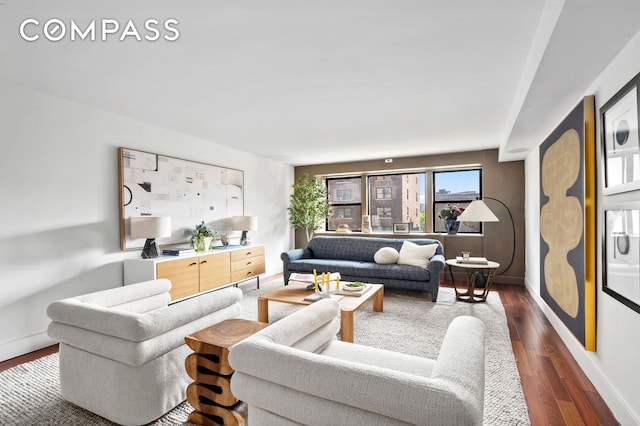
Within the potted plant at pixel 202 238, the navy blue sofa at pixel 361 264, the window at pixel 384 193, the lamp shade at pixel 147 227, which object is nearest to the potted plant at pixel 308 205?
the navy blue sofa at pixel 361 264

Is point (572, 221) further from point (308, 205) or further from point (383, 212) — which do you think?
point (308, 205)

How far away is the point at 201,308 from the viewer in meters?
2.08

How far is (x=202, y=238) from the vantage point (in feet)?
14.0

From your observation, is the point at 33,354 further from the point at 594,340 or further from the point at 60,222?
the point at 594,340

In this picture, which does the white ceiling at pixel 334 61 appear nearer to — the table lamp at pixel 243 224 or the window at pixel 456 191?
the table lamp at pixel 243 224

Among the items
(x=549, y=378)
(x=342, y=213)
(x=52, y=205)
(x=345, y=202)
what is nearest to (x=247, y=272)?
(x=52, y=205)

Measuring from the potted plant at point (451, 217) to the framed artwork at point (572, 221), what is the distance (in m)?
1.88

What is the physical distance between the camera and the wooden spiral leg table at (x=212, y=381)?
172cm

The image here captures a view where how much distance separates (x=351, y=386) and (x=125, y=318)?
1301mm

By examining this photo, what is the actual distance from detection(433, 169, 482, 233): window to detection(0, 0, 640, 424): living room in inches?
44.0

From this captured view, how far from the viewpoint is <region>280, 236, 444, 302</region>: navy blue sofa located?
14.3 feet

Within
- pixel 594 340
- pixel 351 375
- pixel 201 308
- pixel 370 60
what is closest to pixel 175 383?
pixel 201 308

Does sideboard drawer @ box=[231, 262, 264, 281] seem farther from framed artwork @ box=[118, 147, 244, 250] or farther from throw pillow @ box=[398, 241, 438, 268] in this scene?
throw pillow @ box=[398, 241, 438, 268]

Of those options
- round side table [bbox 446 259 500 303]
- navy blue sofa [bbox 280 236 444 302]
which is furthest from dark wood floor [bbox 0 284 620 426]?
navy blue sofa [bbox 280 236 444 302]
